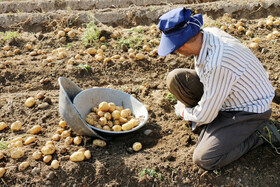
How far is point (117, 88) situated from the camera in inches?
138

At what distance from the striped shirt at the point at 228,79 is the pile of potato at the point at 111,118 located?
63 cm

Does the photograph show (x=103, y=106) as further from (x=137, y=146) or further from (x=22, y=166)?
(x=22, y=166)

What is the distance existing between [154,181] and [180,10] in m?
1.34

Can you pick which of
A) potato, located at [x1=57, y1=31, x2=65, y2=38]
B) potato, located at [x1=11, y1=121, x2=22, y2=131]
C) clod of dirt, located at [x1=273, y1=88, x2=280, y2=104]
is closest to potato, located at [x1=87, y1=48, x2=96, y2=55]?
potato, located at [x1=57, y1=31, x2=65, y2=38]

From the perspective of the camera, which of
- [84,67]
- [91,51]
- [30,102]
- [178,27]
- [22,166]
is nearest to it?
[178,27]

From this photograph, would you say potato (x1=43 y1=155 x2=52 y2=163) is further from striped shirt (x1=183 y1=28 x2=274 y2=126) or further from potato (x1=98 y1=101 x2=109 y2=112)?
striped shirt (x1=183 y1=28 x2=274 y2=126)

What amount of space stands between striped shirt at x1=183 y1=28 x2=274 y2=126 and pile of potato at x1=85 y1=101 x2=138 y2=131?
63cm

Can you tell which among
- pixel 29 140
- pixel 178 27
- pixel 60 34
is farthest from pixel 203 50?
pixel 60 34

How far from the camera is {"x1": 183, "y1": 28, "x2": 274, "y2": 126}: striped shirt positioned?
89.3 inches

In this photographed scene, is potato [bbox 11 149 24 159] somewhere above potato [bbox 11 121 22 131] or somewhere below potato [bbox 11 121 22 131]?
above

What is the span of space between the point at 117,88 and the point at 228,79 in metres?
1.55

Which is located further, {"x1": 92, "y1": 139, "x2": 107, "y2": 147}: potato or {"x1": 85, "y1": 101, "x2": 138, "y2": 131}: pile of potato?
{"x1": 85, "y1": 101, "x2": 138, "y2": 131}: pile of potato

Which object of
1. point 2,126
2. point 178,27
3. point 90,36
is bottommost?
point 2,126

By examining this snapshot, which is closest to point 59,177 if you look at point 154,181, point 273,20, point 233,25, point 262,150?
point 154,181
